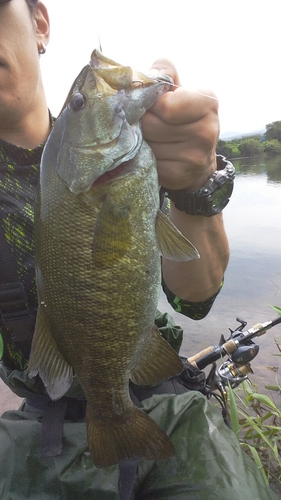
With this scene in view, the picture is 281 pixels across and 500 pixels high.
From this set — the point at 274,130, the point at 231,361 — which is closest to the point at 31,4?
the point at 231,361

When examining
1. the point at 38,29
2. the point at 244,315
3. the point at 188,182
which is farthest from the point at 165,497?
Answer: the point at 244,315

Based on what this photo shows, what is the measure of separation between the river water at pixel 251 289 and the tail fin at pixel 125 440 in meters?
2.45

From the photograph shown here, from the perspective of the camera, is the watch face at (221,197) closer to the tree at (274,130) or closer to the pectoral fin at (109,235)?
the pectoral fin at (109,235)

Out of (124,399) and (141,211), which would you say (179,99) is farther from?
(124,399)

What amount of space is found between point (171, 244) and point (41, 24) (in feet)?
6.60

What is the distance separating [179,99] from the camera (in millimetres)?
1455

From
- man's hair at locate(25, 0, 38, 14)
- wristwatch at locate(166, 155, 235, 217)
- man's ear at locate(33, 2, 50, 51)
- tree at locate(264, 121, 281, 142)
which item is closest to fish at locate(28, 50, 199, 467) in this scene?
wristwatch at locate(166, 155, 235, 217)

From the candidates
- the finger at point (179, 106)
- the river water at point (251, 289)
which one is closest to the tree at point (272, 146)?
the river water at point (251, 289)

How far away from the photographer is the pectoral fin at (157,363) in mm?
1629

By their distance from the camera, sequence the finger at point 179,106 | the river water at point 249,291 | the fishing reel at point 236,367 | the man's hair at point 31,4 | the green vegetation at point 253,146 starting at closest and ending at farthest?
the finger at point 179,106, the man's hair at point 31,4, the fishing reel at point 236,367, the river water at point 249,291, the green vegetation at point 253,146

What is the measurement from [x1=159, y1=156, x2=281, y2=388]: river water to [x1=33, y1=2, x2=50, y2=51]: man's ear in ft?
10.5

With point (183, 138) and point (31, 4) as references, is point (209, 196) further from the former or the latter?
point (31, 4)

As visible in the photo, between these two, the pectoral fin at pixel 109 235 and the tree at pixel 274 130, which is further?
the tree at pixel 274 130

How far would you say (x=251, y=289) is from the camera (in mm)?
7211
